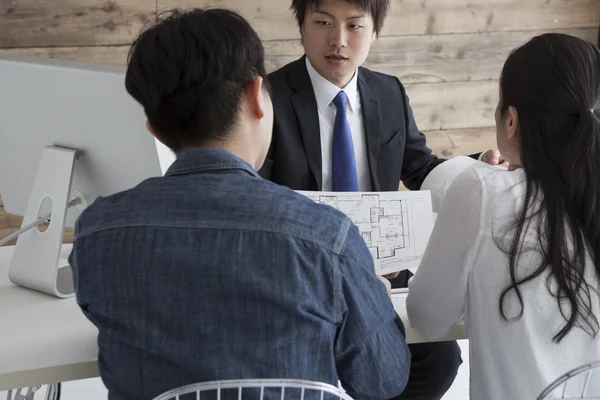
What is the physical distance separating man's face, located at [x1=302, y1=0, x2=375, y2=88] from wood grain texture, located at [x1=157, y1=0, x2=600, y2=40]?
4.31ft

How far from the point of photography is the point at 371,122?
2.05 meters

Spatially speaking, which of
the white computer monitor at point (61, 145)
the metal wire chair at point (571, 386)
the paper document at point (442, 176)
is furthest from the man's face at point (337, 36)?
the metal wire chair at point (571, 386)

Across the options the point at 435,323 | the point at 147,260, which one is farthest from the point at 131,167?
the point at 435,323

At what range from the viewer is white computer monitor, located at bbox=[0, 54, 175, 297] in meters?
1.47

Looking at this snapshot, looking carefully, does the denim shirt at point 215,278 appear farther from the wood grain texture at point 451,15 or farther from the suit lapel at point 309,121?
the wood grain texture at point 451,15

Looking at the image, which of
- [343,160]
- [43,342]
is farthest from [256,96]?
[343,160]

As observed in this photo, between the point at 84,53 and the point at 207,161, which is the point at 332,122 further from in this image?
the point at 84,53

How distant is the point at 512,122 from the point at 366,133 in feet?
2.45

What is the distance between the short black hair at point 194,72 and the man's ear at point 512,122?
1.41 feet

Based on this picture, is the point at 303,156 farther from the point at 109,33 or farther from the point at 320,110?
the point at 109,33

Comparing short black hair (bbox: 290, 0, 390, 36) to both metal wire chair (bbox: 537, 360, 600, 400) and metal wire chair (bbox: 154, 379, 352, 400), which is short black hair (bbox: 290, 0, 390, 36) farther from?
metal wire chair (bbox: 154, 379, 352, 400)

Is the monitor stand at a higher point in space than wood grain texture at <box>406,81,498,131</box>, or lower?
lower

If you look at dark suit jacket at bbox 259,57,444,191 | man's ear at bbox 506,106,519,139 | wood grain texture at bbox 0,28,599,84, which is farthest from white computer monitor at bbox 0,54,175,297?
wood grain texture at bbox 0,28,599,84

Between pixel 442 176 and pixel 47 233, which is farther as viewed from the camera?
pixel 442 176
